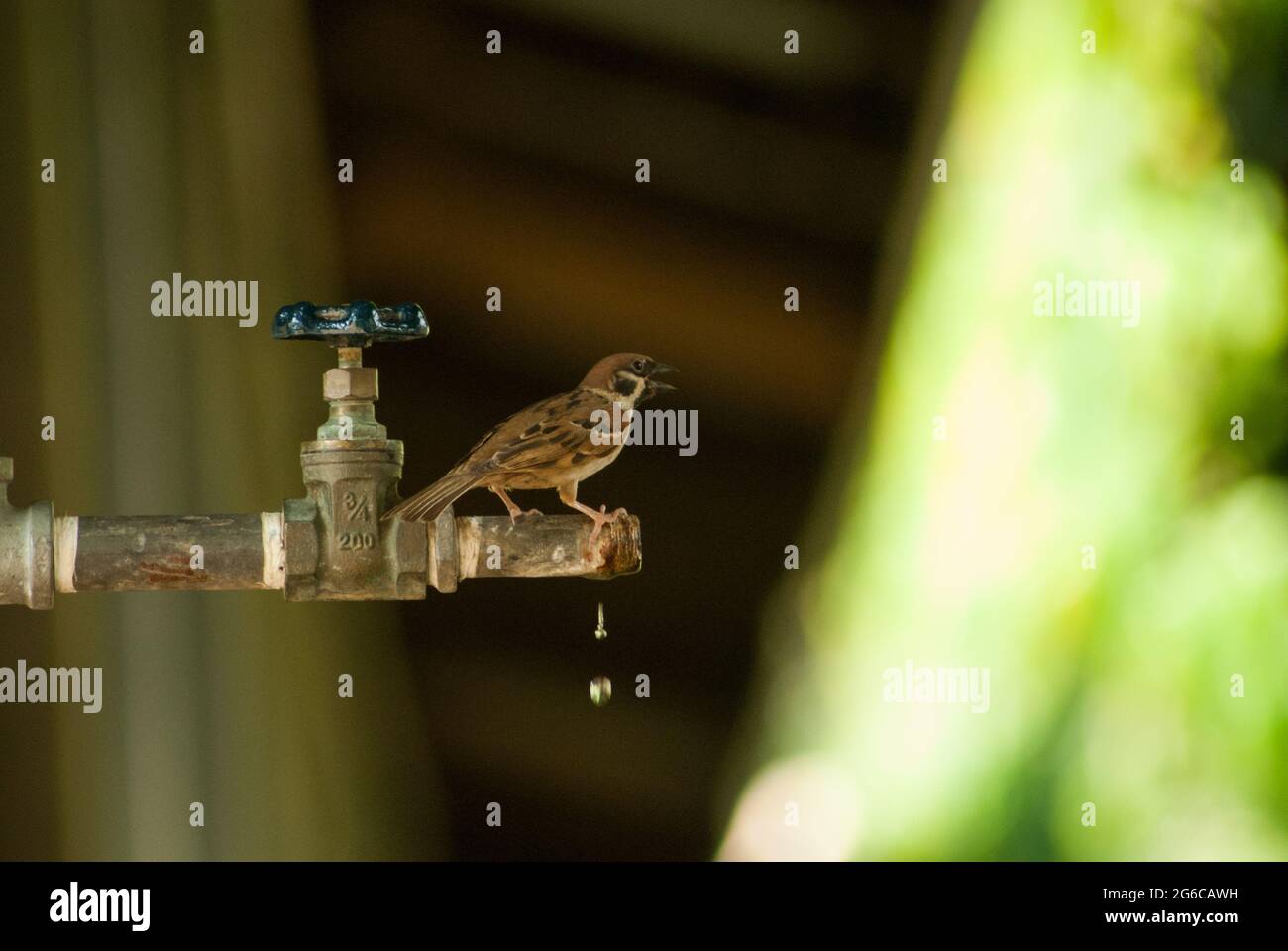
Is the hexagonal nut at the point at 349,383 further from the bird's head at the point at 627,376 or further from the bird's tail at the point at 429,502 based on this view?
the bird's head at the point at 627,376

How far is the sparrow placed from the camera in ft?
7.46

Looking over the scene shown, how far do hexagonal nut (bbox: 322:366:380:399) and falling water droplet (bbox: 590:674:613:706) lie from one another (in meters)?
0.72

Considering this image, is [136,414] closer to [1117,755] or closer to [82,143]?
[82,143]

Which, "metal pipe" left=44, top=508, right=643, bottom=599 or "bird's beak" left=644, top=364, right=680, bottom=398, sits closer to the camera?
"metal pipe" left=44, top=508, right=643, bottom=599

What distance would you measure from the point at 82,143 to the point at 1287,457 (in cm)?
249

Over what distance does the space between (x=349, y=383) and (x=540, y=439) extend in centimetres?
32

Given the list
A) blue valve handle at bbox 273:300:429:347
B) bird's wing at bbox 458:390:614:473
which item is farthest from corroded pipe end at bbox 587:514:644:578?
blue valve handle at bbox 273:300:429:347

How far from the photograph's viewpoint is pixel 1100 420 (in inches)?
117

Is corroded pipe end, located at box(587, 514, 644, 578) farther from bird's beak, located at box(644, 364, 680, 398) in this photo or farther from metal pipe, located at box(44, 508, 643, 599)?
bird's beak, located at box(644, 364, 680, 398)

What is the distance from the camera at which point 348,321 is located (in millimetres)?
2123

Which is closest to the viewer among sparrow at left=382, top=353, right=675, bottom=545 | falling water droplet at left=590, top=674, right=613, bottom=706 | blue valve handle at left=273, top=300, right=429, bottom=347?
blue valve handle at left=273, top=300, right=429, bottom=347

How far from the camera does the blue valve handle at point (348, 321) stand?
212cm

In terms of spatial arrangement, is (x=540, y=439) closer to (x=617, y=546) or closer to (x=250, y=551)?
(x=617, y=546)

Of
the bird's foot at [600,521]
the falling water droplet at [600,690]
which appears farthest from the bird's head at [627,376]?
the falling water droplet at [600,690]
